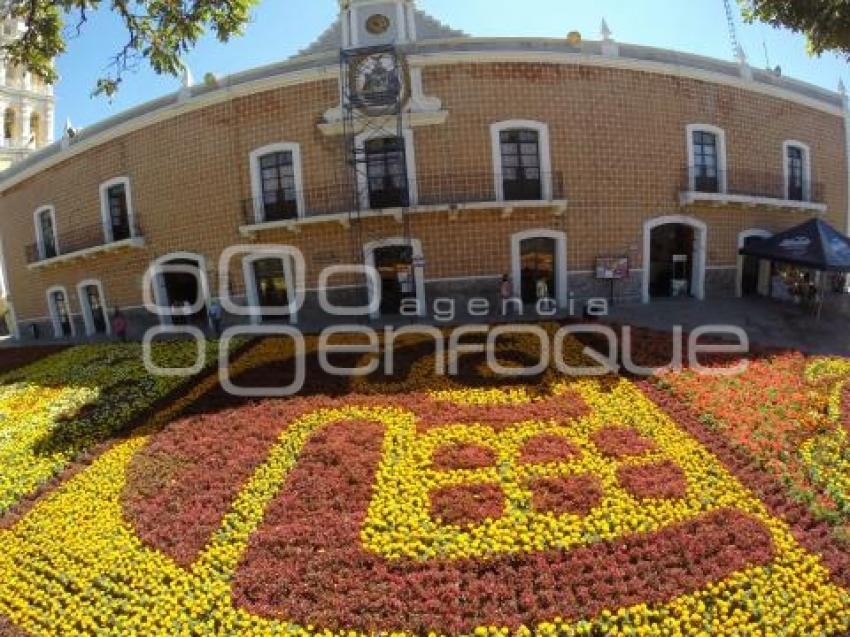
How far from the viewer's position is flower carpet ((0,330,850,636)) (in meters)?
6.79

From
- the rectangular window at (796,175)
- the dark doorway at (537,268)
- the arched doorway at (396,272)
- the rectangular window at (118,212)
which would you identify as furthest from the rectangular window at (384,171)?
the rectangular window at (796,175)

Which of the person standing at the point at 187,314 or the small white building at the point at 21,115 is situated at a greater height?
the small white building at the point at 21,115

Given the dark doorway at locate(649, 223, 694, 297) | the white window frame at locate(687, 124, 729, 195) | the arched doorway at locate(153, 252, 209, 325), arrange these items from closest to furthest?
1. the white window frame at locate(687, 124, 729, 195)
2. the dark doorway at locate(649, 223, 694, 297)
3. the arched doorway at locate(153, 252, 209, 325)

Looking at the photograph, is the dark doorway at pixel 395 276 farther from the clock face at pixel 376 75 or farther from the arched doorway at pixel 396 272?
the clock face at pixel 376 75

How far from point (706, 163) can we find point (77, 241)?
27.1 metres

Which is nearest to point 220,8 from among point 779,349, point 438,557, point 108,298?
point 438,557

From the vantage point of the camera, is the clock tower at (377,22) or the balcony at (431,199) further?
the clock tower at (377,22)

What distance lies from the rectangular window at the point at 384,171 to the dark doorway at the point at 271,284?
14.5ft

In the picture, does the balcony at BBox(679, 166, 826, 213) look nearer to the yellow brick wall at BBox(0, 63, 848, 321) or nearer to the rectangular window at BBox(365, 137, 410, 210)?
the yellow brick wall at BBox(0, 63, 848, 321)

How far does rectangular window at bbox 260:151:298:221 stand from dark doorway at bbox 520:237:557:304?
8643 mm

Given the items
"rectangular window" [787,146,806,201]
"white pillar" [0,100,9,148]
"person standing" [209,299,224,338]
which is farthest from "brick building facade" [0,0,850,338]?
"white pillar" [0,100,9,148]

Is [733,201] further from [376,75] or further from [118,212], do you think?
[118,212]

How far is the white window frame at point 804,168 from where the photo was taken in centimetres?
2359

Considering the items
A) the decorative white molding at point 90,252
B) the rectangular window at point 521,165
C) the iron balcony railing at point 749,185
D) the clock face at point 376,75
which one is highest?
the clock face at point 376,75
